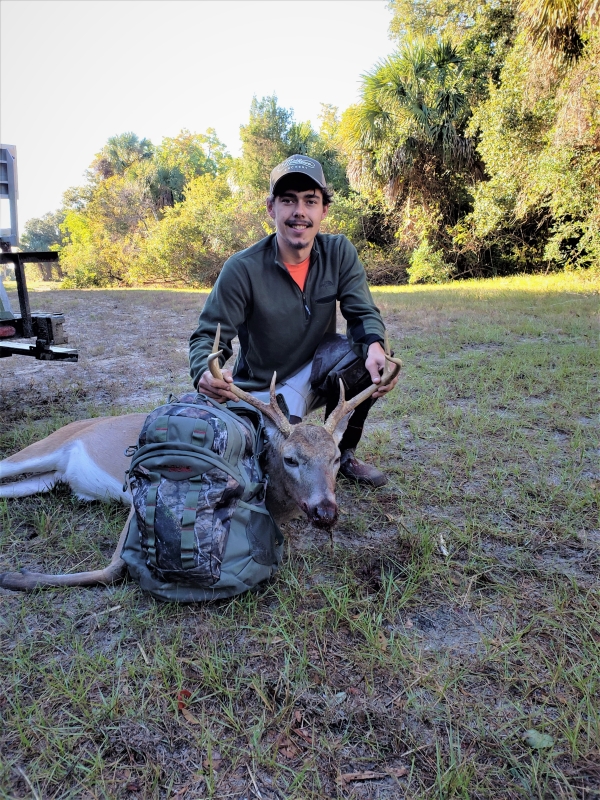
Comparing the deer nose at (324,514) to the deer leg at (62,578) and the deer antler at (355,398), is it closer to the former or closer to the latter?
the deer antler at (355,398)

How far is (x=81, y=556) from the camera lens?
272 cm


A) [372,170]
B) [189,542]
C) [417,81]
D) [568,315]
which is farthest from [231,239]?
[189,542]

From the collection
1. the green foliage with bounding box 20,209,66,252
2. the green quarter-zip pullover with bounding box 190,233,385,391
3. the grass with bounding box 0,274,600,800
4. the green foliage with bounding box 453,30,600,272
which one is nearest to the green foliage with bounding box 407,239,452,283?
the green foliage with bounding box 453,30,600,272

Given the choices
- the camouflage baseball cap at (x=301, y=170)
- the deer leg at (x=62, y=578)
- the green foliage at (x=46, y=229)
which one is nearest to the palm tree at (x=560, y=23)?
the camouflage baseball cap at (x=301, y=170)

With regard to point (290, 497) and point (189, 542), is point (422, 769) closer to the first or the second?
point (189, 542)

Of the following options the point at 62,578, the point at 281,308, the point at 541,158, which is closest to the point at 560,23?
the point at 541,158

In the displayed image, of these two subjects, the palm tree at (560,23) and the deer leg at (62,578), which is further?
the palm tree at (560,23)

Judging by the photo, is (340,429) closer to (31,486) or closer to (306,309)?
(306,309)

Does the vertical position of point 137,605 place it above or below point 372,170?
below

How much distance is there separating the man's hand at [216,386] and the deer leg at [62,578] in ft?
2.28

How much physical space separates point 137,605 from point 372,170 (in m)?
18.0

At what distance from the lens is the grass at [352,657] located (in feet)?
5.28

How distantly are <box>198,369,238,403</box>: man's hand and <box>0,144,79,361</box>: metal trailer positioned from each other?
2150 millimetres

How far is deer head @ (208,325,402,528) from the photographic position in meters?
2.49
